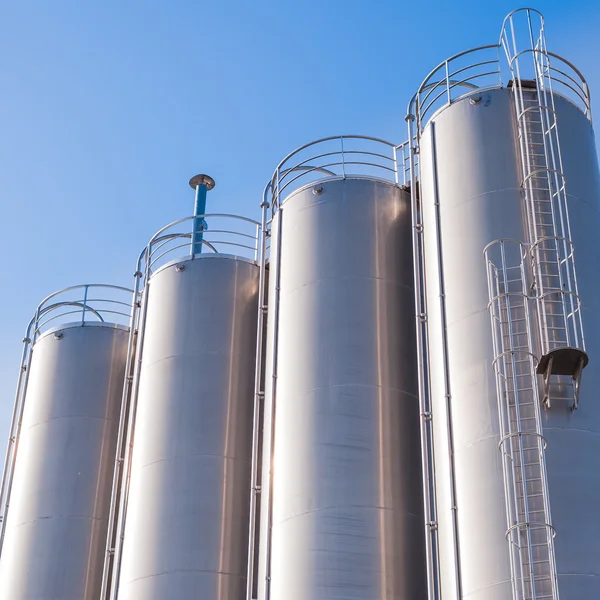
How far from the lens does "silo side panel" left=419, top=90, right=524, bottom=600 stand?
53.2 feet

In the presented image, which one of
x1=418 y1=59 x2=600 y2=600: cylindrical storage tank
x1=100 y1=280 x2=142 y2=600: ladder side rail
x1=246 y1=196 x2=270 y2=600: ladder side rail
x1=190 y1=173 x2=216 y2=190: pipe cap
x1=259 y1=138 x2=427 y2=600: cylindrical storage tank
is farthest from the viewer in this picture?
x1=190 y1=173 x2=216 y2=190: pipe cap

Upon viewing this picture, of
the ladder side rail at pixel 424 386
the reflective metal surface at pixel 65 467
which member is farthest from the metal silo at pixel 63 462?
the ladder side rail at pixel 424 386

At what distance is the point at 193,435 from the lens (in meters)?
22.2

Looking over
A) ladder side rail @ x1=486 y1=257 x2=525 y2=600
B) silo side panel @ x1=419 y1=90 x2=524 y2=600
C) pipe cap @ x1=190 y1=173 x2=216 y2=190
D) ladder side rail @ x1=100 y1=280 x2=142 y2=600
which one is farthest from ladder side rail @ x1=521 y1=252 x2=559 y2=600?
pipe cap @ x1=190 y1=173 x2=216 y2=190

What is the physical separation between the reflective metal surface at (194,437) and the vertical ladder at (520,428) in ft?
23.7

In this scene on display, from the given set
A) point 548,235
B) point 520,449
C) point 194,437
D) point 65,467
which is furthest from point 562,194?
point 65,467

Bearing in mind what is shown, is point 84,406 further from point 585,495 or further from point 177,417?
point 585,495

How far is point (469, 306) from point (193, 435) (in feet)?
23.9

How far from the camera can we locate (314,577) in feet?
59.3

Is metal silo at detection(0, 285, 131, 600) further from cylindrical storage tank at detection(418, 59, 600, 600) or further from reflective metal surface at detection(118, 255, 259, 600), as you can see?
cylindrical storage tank at detection(418, 59, 600, 600)

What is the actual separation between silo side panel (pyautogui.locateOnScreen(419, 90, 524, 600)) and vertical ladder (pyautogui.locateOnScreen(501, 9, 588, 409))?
0.99 feet

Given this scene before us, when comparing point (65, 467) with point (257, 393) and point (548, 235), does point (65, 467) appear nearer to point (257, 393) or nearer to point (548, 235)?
point (257, 393)

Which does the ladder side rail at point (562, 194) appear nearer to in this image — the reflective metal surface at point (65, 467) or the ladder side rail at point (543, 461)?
the ladder side rail at point (543, 461)

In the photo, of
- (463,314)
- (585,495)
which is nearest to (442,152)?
(463,314)
